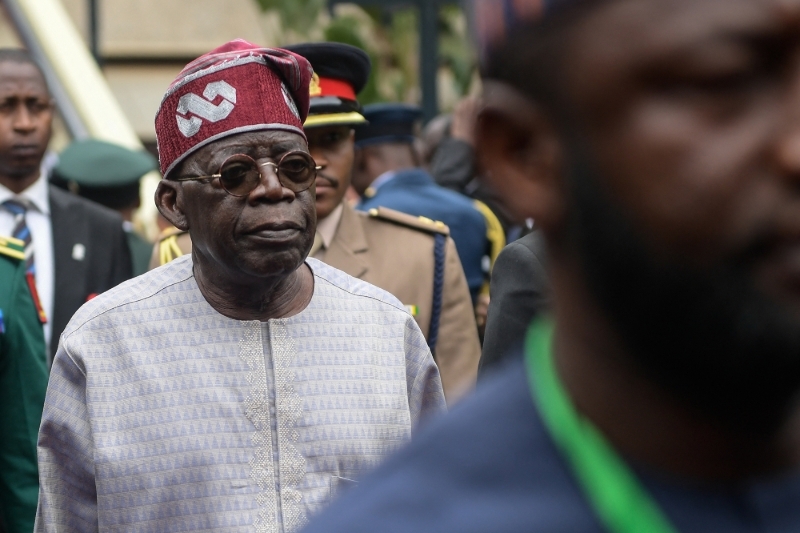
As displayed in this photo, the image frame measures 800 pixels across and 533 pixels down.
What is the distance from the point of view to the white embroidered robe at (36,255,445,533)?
2.90 metres

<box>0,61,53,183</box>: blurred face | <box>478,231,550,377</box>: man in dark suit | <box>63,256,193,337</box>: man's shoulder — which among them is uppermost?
<box>63,256,193,337</box>: man's shoulder

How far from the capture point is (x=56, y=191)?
19.6 feet

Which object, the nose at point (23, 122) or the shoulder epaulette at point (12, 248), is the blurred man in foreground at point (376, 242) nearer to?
the shoulder epaulette at point (12, 248)

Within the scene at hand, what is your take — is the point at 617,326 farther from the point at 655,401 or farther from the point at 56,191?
the point at 56,191

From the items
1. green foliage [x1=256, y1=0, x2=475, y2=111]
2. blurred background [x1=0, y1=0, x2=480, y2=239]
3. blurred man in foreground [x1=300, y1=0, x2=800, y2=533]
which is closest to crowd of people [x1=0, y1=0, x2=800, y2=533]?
blurred man in foreground [x1=300, y1=0, x2=800, y2=533]

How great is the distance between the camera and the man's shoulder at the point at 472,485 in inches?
47.1

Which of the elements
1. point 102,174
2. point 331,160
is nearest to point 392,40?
point 102,174

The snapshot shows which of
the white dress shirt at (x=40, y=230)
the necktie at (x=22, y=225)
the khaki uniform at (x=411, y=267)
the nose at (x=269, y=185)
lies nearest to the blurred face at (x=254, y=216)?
the nose at (x=269, y=185)

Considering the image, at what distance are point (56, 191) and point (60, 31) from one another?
8.41 m

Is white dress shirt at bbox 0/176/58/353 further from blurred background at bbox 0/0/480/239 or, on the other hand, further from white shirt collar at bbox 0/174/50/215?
blurred background at bbox 0/0/480/239

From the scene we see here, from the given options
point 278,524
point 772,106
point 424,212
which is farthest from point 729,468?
point 424,212

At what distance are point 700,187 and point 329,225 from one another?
3.62 m

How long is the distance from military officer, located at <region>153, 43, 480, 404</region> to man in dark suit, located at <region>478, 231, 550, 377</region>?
2.73 feet

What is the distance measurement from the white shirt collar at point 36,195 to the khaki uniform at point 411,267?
4.69ft
